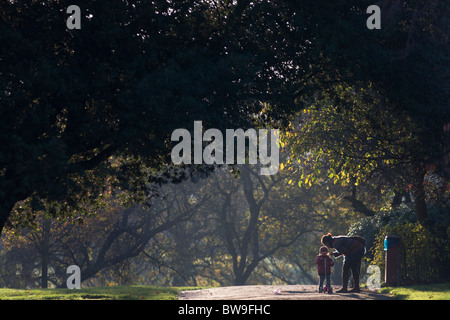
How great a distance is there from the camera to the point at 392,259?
59.8 ft

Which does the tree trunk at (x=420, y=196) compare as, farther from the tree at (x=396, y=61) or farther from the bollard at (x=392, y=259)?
the bollard at (x=392, y=259)

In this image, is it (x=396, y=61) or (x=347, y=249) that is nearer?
(x=347, y=249)

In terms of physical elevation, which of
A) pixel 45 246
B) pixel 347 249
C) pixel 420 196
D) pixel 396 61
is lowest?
pixel 45 246

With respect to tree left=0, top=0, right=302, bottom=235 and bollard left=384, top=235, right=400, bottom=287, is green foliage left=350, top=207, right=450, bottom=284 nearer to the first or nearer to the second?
bollard left=384, top=235, right=400, bottom=287

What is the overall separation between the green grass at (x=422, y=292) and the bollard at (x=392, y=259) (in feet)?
2.82

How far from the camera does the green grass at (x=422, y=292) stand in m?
14.3

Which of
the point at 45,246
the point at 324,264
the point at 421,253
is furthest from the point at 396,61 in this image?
the point at 45,246

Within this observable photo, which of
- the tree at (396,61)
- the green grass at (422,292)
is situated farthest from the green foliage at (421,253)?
the tree at (396,61)

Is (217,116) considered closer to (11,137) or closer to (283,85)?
(283,85)

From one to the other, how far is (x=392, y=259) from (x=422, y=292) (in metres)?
2.80

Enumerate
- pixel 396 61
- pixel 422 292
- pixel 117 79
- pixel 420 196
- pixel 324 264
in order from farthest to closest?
pixel 420 196 < pixel 324 264 < pixel 396 61 < pixel 422 292 < pixel 117 79

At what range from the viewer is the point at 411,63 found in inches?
652

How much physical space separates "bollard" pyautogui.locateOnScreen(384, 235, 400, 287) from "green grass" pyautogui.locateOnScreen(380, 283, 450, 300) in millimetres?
860

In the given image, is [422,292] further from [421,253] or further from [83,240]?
[83,240]
